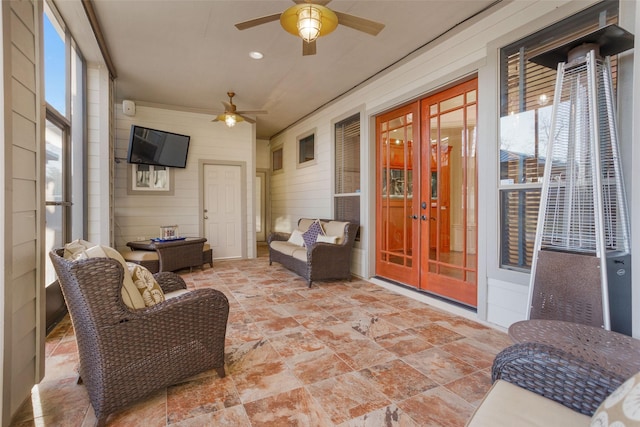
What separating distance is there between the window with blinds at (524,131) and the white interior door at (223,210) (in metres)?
4.92

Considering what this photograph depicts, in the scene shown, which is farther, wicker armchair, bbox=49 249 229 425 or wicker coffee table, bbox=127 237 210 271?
wicker coffee table, bbox=127 237 210 271

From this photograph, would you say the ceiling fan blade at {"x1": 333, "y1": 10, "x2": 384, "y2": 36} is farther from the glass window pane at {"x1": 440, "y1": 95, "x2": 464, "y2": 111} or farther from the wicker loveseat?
the wicker loveseat

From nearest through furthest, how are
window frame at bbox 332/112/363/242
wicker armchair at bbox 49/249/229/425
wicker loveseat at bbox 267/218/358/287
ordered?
1. wicker armchair at bbox 49/249/229/425
2. wicker loveseat at bbox 267/218/358/287
3. window frame at bbox 332/112/363/242

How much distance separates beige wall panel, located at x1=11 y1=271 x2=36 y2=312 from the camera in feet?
5.22

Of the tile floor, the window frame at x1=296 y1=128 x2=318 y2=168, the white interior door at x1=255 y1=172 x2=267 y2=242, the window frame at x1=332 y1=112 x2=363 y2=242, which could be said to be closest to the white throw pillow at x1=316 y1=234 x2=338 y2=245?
the window frame at x1=332 y1=112 x2=363 y2=242

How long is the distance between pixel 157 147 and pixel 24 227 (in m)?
4.24

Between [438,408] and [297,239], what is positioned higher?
[297,239]

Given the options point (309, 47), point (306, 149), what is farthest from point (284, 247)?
point (309, 47)

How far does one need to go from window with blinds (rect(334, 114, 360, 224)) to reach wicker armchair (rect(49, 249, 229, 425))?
3.33m

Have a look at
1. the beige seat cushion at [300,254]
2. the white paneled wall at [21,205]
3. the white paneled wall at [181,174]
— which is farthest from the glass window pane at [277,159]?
the white paneled wall at [21,205]

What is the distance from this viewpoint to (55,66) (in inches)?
121

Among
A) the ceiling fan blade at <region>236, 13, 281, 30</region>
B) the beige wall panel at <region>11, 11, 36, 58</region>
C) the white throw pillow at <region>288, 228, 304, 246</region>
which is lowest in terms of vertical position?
the white throw pillow at <region>288, 228, 304, 246</region>

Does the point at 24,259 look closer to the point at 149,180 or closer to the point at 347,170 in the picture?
the point at 347,170

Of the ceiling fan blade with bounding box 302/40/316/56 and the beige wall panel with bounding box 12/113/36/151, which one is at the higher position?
the ceiling fan blade with bounding box 302/40/316/56
